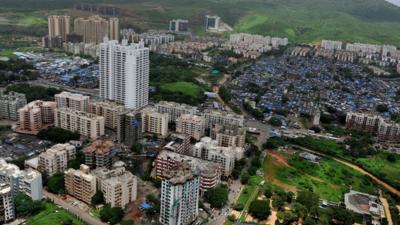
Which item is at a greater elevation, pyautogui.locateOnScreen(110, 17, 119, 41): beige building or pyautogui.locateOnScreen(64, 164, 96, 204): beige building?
pyautogui.locateOnScreen(110, 17, 119, 41): beige building

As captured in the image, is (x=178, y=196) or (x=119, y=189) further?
(x=119, y=189)

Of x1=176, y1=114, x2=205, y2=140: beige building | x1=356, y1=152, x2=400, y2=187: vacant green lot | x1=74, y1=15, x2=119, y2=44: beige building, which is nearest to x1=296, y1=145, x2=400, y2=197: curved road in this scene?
x1=356, y1=152, x2=400, y2=187: vacant green lot

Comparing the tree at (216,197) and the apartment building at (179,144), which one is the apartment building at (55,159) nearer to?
the apartment building at (179,144)

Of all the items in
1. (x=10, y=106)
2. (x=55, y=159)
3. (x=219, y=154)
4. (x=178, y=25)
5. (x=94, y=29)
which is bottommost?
(x=55, y=159)

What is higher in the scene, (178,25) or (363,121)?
(178,25)

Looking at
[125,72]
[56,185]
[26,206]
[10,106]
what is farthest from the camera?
[125,72]

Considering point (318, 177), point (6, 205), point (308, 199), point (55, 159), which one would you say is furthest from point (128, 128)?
point (318, 177)

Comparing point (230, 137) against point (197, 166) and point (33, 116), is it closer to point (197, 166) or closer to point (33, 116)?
point (197, 166)

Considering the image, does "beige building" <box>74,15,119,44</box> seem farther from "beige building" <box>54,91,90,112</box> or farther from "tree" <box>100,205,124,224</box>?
"tree" <box>100,205,124,224</box>
